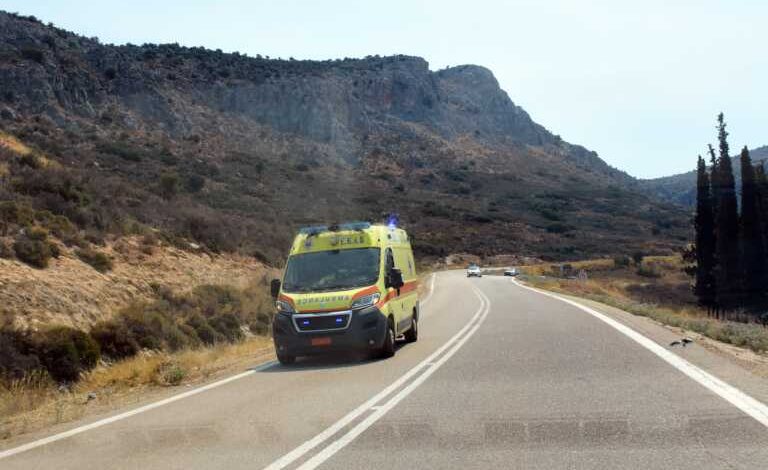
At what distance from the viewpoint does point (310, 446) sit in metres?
6.60

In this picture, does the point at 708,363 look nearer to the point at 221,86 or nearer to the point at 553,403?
the point at 553,403

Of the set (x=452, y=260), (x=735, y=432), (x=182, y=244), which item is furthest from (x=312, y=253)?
(x=452, y=260)

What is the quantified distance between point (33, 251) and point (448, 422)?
1777cm

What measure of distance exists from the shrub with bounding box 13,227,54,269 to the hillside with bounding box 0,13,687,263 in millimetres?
4059

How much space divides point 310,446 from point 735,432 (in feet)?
12.5

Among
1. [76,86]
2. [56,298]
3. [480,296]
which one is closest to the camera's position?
[56,298]

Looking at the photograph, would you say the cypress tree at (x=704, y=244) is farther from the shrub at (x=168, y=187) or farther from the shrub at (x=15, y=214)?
the shrub at (x=15, y=214)

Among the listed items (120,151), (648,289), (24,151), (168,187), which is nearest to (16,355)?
(24,151)

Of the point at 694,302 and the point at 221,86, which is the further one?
the point at 221,86

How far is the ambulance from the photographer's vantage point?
12.3 metres

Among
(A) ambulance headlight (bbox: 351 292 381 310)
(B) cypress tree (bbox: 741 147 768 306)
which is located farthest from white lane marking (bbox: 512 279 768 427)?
(B) cypress tree (bbox: 741 147 768 306)

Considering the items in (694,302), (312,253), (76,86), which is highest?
(76,86)

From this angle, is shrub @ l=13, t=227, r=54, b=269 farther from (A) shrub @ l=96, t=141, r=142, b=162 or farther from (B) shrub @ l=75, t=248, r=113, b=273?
(A) shrub @ l=96, t=141, r=142, b=162

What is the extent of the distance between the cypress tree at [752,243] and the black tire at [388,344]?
37934 millimetres
